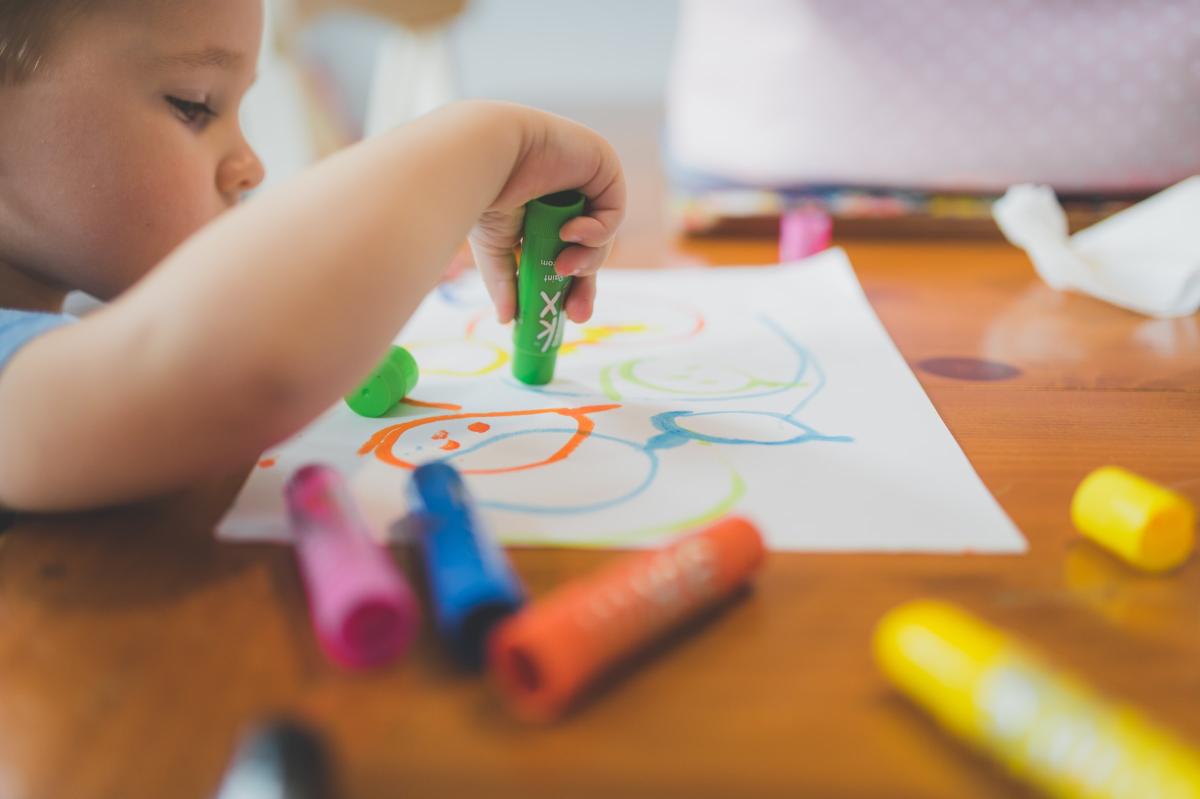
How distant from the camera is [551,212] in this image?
18.5 inches

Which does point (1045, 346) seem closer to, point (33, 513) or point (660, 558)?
point (660, 558)

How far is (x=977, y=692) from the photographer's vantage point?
→ 242 millimetres

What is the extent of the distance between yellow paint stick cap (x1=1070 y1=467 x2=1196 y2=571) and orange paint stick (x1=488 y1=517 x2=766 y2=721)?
0.15m

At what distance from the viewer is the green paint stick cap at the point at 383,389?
45cm

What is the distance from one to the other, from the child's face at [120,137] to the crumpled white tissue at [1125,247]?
595 millimetres

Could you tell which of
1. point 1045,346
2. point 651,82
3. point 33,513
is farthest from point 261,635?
point 651,82

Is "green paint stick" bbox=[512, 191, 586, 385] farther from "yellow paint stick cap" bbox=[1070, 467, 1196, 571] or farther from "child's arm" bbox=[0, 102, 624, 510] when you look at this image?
"yellow paint stick cap" bbox=[1070, 467, 1196, 571]

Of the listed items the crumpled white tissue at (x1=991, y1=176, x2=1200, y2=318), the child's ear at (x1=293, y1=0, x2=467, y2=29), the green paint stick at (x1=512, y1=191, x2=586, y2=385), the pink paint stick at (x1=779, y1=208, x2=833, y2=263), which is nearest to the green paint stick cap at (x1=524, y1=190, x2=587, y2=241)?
the green paint stick at (x1=512, y1=191, x2=586, y2=385)

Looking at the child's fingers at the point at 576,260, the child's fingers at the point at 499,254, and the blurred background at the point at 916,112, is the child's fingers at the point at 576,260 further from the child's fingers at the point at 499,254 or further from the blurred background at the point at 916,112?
the blurred background at the point at 916,112

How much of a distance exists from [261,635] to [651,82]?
6.64ft

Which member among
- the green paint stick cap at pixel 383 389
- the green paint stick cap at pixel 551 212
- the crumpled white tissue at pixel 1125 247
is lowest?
the green paint stick cap at pixel 383 389

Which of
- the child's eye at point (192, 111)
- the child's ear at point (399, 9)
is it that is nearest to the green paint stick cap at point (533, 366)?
the child's eye at point (192, 111)

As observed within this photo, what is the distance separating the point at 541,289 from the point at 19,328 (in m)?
0.24

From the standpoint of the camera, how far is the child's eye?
480mm
